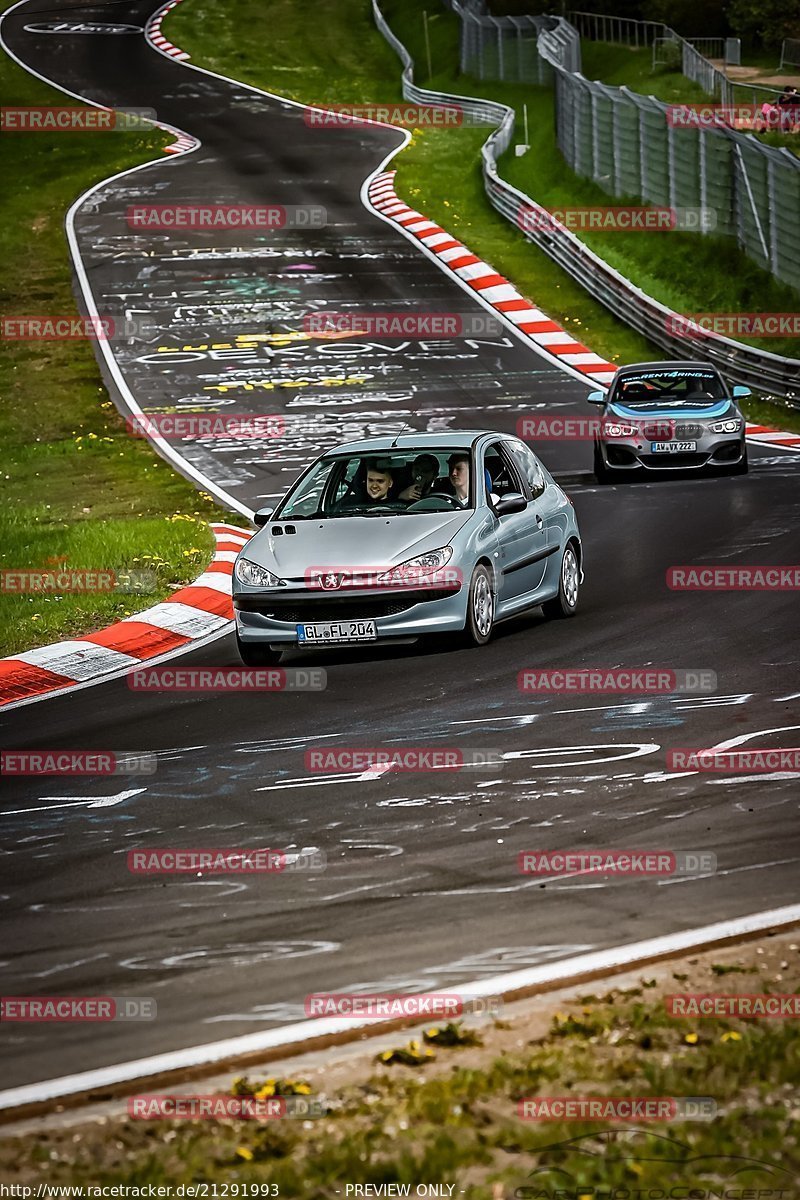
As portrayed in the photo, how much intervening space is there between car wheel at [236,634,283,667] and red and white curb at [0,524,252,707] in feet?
3.49

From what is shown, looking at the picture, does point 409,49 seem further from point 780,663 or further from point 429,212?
point 780,663

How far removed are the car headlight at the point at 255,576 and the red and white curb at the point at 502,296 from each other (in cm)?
1244

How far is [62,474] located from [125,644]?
9060 millimetres

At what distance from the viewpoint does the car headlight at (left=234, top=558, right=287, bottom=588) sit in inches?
489

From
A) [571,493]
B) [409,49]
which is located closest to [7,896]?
[571,493]

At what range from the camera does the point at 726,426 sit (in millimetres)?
21203

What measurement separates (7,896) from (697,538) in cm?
1055

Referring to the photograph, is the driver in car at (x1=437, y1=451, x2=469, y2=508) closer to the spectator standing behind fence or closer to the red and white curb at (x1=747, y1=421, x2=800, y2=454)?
the red and white curb at (x1=747, y1=421, x2=800, y2=454)

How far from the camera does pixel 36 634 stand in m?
14.2

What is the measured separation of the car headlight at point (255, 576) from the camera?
40.8 feet
